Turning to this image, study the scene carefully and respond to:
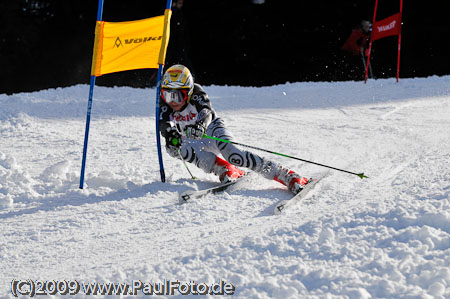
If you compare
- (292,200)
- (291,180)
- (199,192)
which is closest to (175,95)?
(199,192)

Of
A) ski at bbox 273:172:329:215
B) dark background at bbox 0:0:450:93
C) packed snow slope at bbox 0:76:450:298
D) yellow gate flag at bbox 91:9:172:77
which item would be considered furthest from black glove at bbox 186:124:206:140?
dark background at bbox 0:0:450:93

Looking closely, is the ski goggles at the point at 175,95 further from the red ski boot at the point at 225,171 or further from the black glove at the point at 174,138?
the red ski boot at the point at 225,171

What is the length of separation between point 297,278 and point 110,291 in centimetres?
84

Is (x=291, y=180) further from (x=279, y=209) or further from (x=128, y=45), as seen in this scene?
(x=128, y=45)

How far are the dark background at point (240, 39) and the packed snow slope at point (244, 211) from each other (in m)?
7.31

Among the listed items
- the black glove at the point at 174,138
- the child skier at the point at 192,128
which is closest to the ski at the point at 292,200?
the child skier at the point at 192,128

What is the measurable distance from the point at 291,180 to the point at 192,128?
2.82 ft

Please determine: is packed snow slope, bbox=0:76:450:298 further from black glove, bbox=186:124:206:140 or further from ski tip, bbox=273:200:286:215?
black glove, bbox=186:124:206:140

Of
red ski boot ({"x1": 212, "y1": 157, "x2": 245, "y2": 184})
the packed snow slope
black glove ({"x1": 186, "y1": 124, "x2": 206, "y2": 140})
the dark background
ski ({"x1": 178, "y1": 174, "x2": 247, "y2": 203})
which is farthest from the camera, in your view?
the dark background

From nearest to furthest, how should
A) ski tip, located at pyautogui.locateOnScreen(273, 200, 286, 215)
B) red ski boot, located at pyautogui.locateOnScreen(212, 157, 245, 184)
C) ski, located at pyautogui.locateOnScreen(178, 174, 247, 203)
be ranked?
1. ski tip, located at pyautogui.locateOnScreen(273, 200, 286, 215)
2. ski, located at pyautogui.locateOnScreen(178, 174, 247, 203)
3. red ski boot, located at pyautogui.locateOnScreen(212, 157, 245, 184)

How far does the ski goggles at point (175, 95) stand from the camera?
446 centimetres

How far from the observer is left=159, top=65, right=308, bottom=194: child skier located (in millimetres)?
4309

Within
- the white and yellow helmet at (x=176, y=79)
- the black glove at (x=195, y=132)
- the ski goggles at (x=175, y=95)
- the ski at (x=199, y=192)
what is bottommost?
the ski at (x=199, y=192)

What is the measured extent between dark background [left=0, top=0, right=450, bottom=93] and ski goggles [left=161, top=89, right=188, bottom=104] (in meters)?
9.48
